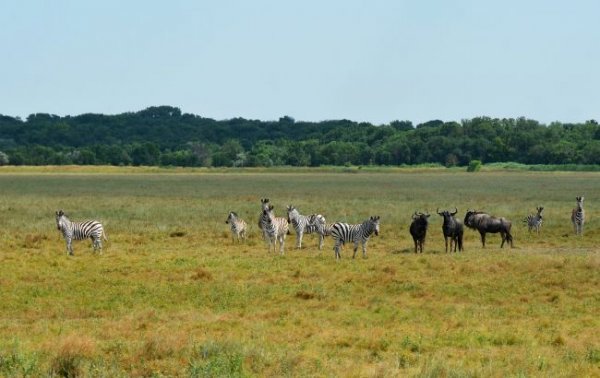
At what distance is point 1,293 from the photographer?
1995 cm

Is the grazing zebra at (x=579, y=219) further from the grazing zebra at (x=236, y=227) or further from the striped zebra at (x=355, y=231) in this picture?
the grazing zebra at (x=236, y=227)

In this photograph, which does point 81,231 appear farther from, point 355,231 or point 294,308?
point 294,308

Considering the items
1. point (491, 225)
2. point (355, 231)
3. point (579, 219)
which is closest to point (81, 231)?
point (355, 231)

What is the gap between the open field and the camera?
43.8ft

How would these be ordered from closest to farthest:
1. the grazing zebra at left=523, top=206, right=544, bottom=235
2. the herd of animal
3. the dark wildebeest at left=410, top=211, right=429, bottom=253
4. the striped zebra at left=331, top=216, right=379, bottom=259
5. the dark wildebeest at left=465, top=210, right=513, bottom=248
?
the striped zebra at left=331, top=216, right=379, bottom=259
the herd of animal
the dark wildebeest at left=410, top=211, right=429, bottom=253
the dark wildebeest at left=465, top=210, right=513, bottom=248
the grazing zebra at left=523, top=206, right=544, bottom=235

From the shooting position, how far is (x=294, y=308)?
727 inches

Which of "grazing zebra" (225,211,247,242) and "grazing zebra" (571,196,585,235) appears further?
"grazing zebra" (571,196,585,235)

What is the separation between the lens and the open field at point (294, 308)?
1336 cm

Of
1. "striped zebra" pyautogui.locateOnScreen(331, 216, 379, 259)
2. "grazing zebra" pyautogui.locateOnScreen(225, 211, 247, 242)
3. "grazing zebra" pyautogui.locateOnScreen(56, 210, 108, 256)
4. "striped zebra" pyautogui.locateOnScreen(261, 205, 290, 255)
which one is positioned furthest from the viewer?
"grazing zebra" pyautogui.locateOnScreen(225, 211, 247, 242)

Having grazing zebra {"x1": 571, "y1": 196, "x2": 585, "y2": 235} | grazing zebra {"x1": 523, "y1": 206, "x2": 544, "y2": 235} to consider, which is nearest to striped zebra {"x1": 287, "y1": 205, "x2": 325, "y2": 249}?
grazing zebra {"x1": 523, "y1": 206, "x2": 544, "y2": 235}

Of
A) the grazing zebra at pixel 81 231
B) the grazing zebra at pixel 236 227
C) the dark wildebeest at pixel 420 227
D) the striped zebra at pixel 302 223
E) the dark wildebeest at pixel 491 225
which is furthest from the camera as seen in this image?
the grazing zebra at pixel 236 227

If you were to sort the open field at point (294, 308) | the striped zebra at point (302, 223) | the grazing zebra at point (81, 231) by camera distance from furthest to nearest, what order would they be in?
the striped zebra at point (302, 223)
the grazing zebra at point (81, 231)
the open field at point (294, 308)

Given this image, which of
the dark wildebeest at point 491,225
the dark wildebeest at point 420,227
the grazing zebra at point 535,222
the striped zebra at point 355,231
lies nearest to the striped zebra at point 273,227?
the striped zebra at point 355,231

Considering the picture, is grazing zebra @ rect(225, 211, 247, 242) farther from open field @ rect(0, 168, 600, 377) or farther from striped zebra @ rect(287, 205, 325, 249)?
striped zebra @ rect(287, 205, 325, 249)
